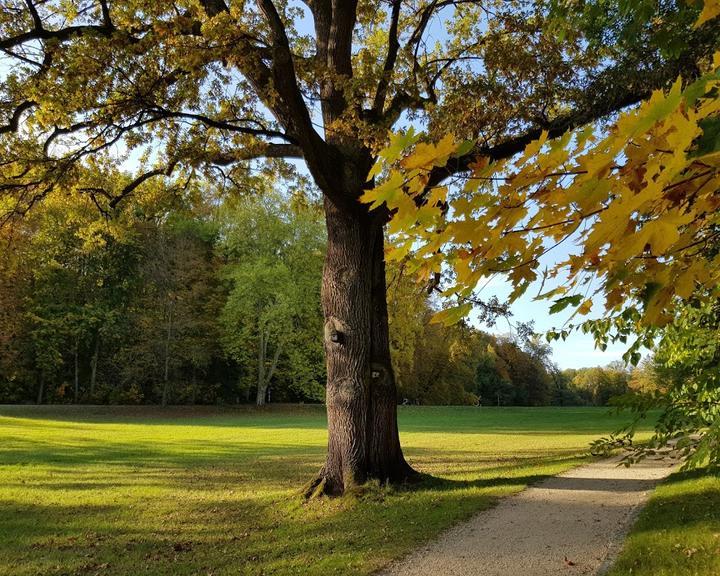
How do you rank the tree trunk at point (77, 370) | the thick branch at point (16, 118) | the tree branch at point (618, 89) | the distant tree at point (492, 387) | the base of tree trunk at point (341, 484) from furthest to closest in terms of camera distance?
the distant tree at point (492, 387)
the tree trunk at point (77, 370)
the thick branch at point (16, 118)
the base of tree trunk at point (341, 484)
the tree branch at point (618, 89)

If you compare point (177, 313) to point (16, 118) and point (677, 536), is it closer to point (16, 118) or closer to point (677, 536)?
point (16, 118)

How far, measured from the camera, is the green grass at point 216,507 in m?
5.75

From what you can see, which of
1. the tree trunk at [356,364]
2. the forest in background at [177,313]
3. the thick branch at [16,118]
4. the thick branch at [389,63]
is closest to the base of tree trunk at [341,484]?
the tree trunk at [356,364]

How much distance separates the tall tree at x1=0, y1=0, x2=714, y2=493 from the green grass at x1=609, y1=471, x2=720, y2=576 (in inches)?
146

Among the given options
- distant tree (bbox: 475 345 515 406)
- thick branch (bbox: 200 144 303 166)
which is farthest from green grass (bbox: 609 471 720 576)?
distant tree (bbox: 475 345 515 406)

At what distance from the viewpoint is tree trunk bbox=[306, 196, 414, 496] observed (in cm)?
833

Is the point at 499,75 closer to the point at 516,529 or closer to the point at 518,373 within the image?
the point at 516,529

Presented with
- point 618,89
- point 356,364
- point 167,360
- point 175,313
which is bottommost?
point 356,364

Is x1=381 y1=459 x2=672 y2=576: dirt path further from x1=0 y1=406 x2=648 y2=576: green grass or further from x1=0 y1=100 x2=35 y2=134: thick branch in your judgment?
x1=0 y1=100 x2=35 y2=134: thick branch

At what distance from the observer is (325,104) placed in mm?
9266

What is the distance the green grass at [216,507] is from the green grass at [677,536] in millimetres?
1504

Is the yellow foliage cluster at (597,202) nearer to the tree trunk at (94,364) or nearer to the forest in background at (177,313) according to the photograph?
the forest in background at (177,313)

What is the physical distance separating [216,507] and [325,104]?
22.0ft

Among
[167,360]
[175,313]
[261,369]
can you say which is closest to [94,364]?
[167,360]
